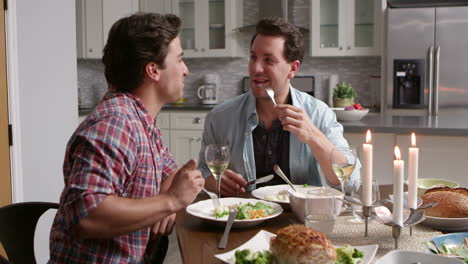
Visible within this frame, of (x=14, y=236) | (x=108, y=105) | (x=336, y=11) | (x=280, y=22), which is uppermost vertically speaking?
(x=336, y=11)

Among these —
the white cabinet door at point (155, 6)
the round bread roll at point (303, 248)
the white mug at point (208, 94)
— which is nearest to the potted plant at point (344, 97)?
the white mug at point (208, 94)

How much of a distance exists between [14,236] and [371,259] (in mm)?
1095

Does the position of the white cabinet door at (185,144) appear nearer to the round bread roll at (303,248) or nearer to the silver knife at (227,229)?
the silver knife at (227,229)

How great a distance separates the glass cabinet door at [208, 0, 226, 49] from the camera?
5445 millimetres

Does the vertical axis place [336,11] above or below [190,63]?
above

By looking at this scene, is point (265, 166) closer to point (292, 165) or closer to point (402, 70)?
point (292, 165)

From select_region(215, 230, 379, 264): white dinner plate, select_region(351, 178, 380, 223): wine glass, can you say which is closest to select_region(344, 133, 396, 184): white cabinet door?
select_region(351, 178, 380, 223): wine glass

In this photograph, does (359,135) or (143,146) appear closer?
(143,146)

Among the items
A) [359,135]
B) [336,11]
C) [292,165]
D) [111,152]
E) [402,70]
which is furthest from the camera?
[336,11]

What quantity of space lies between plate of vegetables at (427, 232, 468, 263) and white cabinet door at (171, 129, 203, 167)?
12.7 ft

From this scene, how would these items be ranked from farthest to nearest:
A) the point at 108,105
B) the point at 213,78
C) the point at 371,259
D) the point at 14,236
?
1. the point at 213,78
2. the point at 14,236
3. the point at 108,105
4. the point at 371,259

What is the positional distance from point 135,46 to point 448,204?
106 cm

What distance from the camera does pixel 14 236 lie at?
1.67 meters

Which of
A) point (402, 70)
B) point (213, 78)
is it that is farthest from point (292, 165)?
point (213, 78)
